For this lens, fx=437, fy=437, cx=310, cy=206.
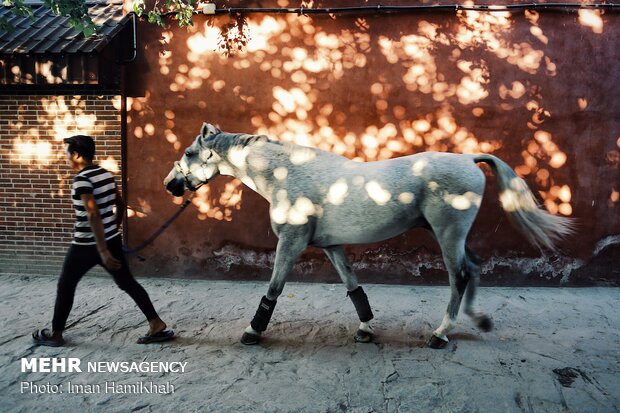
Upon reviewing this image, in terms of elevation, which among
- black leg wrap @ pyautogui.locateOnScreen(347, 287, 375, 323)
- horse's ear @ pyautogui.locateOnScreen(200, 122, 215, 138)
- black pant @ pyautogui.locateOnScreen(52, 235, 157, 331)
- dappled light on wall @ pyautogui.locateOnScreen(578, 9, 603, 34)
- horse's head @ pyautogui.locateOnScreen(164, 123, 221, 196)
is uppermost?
dappled light on wall @ pyautogui.locateOnScreen(578, 9, 603, 34)

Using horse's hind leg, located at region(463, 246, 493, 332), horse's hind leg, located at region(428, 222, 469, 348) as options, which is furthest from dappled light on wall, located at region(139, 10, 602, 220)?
horse's hind leg, located at region(428, 222, 469, 348)

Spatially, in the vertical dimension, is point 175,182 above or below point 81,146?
below

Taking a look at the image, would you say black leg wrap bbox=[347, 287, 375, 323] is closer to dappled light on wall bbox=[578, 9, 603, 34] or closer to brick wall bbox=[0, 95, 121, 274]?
brick wall bbox=[0, 95, 121, 274]

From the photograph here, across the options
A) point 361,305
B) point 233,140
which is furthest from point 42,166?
point 361,305

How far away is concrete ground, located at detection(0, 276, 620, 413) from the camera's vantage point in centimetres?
293

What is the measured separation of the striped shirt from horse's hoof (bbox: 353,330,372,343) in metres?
2.27

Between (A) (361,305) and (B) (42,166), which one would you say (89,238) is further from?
(B) (42,166)

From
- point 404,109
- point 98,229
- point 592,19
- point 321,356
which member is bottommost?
point 321,356

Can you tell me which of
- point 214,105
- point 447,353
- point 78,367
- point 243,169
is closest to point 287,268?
point 243,169

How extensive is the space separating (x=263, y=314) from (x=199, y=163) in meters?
1.46

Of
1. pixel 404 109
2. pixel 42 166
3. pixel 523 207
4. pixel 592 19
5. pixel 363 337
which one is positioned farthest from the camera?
pixel 42 166

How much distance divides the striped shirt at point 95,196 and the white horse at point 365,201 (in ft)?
3.00

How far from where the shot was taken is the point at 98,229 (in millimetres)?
3434

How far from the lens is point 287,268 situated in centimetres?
→ 368
